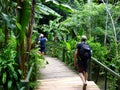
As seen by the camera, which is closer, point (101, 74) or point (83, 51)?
point (83, 51)

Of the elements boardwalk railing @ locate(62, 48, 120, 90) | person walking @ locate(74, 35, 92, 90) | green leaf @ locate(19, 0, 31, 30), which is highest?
green leaf @ locate(19, 0, 31, 30)

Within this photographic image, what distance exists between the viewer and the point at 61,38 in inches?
835

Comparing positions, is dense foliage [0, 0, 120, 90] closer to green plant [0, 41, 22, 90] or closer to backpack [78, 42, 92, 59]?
green plant [0, 41, 22, 90]

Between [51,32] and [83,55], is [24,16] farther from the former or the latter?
[51,32]

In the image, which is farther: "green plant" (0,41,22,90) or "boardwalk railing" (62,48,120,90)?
"green plant" (0,41,22,90)

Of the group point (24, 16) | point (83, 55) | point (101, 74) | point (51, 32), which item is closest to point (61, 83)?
point (83, 55)

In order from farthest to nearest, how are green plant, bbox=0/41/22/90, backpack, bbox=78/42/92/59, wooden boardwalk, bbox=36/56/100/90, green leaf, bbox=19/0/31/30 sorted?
wooden boardwalk, bbox=36/56/100/90 < green plant, bbox=0/41/22/90 < backpack, bbox=78/42/92/59 < green leaf, bbox=19/0/31/30

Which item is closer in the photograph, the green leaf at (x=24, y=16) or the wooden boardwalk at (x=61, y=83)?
the green leaf at (x=24, y=16)

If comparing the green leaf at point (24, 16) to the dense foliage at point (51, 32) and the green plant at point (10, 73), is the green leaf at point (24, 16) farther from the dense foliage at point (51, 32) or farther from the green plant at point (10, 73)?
the green plant at point (10, 73)

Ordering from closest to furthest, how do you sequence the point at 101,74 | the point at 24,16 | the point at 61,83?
the point at 24,16 < the point at 61,83 < the point at 101,74

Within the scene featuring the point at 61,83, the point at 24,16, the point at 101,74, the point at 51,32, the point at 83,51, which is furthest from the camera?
the point at 51,32

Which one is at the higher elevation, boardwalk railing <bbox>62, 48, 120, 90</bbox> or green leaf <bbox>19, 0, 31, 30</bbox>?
green leaf <bbox>19, 0, 31, 30</bbox>

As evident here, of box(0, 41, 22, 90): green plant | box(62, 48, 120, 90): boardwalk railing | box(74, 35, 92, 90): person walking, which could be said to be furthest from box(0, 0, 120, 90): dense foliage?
box(74, 35, 92, 90): person walking

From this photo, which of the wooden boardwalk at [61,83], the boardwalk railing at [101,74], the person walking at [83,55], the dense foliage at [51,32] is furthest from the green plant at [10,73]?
the boardwalk railing at [101,74]
